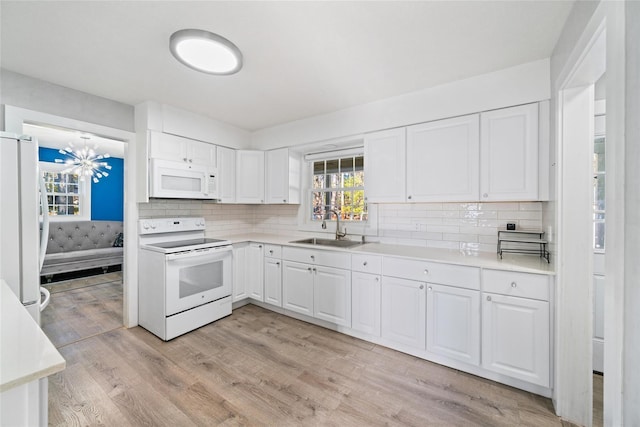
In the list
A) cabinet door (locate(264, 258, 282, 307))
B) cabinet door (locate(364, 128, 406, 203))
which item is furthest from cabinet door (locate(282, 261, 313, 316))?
cabinet door (locate(364, 128, 406, 203))

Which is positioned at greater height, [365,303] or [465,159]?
[465,159]

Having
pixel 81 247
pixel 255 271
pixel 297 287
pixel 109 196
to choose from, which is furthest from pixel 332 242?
pixel 109 196

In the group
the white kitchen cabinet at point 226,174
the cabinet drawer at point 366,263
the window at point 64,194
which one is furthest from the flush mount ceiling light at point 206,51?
the window at point 64,194

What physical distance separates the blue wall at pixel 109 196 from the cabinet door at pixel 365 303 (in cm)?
617

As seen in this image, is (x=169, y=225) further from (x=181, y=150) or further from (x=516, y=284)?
(x=516, y=284)

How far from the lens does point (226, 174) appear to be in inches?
142

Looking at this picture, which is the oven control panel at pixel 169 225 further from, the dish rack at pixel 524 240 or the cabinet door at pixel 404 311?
the dish rack at pixel 524 240

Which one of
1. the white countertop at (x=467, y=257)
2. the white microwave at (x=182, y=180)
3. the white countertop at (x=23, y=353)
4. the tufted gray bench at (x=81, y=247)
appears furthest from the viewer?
the tufted gray bench at (x=81, y=247)

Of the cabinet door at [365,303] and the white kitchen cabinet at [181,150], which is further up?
the white kitchen cabinet at [181,150]

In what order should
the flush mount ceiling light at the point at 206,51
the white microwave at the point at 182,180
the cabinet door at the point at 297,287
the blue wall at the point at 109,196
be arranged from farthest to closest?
the blue wall at the point at 109,196 → the cabinet door at the point at 297,287 → the white microwave at the point at 182,180 → the flush mount ceiling light at the point at 206,51

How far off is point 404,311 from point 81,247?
614 centimetres

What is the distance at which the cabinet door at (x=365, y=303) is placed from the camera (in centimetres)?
250

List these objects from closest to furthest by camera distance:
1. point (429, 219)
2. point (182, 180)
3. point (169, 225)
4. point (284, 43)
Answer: point (284, 43), point (429, 219), point (182, 180), point (169, 225)

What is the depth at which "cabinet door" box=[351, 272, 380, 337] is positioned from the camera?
8.20 ft
